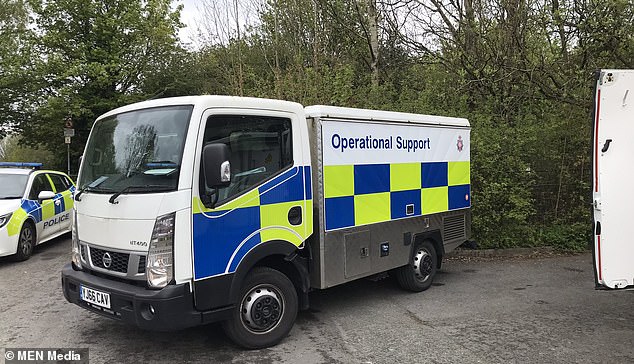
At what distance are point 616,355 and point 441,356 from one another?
5.06 ft

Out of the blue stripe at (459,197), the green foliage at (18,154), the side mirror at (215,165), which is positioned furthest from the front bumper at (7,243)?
the green foliage at (18,154)

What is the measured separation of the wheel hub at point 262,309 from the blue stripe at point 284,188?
81cm

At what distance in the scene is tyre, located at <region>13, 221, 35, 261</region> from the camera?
802 cm

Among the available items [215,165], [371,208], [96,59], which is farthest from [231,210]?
[96,59]

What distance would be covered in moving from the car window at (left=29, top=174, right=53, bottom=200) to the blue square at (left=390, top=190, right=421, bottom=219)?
6651mm

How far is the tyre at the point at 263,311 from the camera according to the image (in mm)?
4168

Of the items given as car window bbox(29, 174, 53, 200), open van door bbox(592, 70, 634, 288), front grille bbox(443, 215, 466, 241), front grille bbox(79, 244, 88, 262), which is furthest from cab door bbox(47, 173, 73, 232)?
open van door bbox(592, 70, 634, 288)

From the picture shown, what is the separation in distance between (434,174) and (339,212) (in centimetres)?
190

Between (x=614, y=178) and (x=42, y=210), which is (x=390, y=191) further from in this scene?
(x=42, y=210)

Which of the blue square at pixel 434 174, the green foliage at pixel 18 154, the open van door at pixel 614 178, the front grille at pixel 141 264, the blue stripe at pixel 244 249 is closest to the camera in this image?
the front grille at pixel 141 264

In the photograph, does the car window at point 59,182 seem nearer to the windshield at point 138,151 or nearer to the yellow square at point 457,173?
the windshield at point 138,151

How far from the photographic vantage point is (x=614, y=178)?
3934 mm

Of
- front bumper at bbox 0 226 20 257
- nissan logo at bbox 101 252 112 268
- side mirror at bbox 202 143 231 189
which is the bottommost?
front bumper at bbox 0 226 20 257

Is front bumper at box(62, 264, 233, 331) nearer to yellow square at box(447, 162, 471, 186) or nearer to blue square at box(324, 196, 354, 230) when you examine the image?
blue square at box(324, 196, 354, 230)
